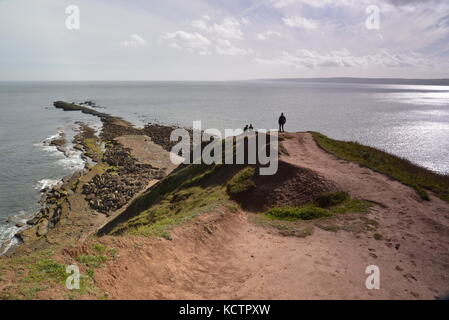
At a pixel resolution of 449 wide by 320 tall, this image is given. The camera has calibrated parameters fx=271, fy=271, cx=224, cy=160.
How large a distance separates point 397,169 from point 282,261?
1795 cm

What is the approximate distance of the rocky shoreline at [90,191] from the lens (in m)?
28.4

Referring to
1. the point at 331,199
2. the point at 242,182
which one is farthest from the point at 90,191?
the point at 331,199

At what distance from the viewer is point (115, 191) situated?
36906 mm

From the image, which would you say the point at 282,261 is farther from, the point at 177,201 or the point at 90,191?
the point at 90,191

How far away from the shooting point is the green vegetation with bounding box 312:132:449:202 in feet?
62.8

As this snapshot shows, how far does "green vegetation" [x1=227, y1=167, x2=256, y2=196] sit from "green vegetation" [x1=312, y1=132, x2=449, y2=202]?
9172 millimetres

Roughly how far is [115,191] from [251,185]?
24481 mm

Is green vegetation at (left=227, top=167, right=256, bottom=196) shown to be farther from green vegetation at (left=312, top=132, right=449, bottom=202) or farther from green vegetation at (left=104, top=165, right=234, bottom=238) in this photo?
green vegetation at (left=312, top=132, right=449, bottom=202)

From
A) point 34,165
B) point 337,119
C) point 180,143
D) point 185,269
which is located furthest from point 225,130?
point 185,269

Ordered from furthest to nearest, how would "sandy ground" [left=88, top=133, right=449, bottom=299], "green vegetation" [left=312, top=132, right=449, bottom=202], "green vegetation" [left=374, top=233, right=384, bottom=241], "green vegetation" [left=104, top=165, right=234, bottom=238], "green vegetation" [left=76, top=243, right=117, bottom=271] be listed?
"green vegetation" [left=312, top=132, right=449, bottom=202]
"green vegetation" [left=104, top=165, right=234, bottom=238]
"green vegetation" [left=374, top=233, right=384, bottom=241]
"green vegetation" [left=76, top=243, right=117, bottom=271]
"sandy ground" [left=88, top=133, right=449, bottom=299]

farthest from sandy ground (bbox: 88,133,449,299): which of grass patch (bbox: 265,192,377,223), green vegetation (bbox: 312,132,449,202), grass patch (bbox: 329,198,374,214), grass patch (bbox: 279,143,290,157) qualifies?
grass patch (bbox: 279,143,290,157)

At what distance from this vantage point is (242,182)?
1978 centimetres

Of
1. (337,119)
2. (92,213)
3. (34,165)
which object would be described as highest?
(337,119)

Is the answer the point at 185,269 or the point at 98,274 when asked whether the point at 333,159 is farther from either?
the point at 98,274
